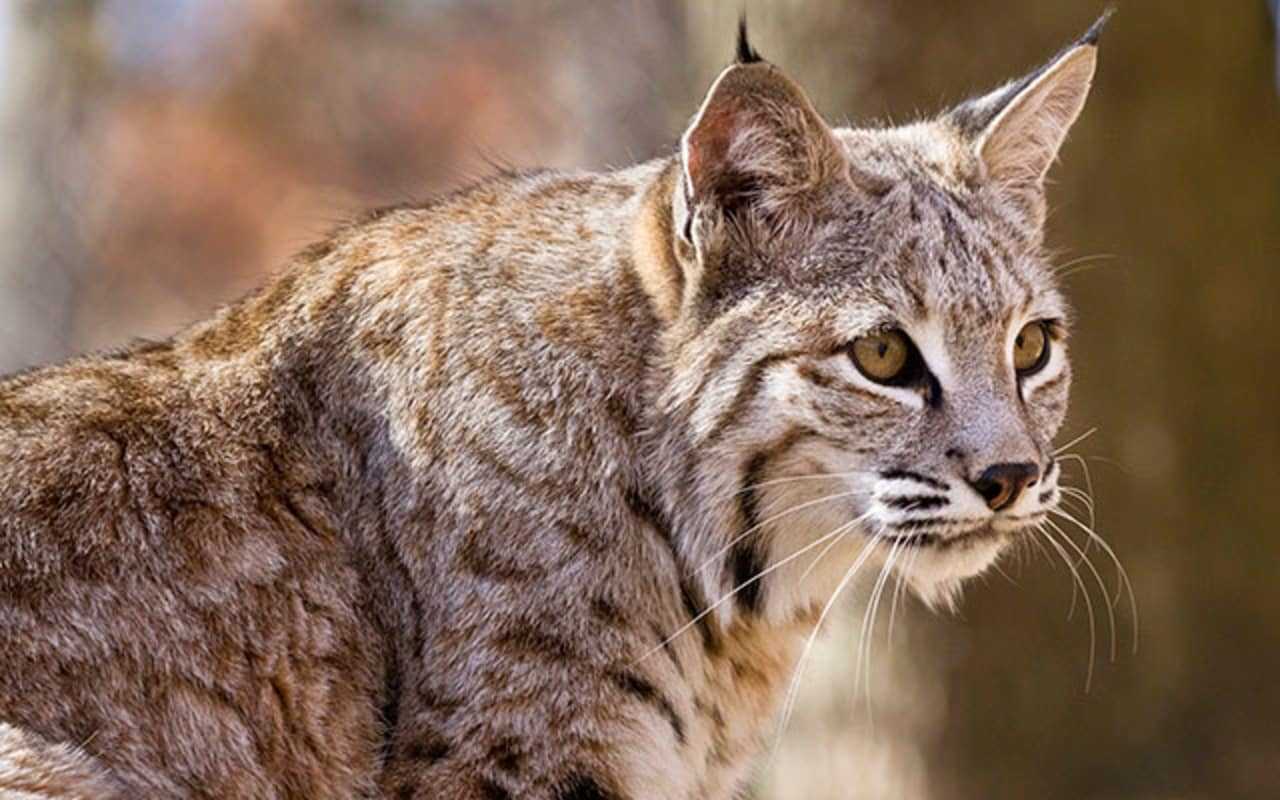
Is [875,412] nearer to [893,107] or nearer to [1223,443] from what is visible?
[893,107]

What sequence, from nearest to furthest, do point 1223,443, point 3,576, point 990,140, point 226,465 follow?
point 3,576 → point 226,465 → point 990,140 → point 1223,443

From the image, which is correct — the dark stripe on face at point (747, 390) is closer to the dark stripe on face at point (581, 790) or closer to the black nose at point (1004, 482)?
the black nose at point (1004, 482)

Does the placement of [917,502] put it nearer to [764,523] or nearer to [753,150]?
[764,523]

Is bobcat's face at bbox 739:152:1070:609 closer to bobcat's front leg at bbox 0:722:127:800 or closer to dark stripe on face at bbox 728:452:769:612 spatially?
dark stripe on face at bbox 728:452:769:612

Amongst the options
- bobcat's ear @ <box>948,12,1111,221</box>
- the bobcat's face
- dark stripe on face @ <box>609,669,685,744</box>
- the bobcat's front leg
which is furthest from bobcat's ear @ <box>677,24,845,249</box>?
the bobcat's front leg

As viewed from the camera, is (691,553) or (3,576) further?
(691,553)

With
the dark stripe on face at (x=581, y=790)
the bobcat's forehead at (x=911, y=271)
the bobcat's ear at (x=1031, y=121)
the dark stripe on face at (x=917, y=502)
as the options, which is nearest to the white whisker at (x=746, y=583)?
the dark stripe on face at (x=917, y=502)

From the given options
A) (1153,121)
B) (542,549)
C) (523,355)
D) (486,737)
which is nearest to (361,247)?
(523,355)
